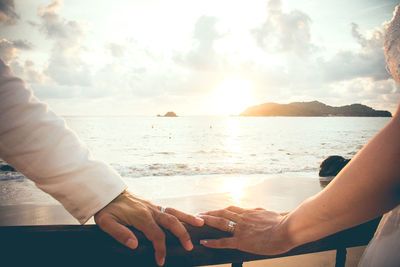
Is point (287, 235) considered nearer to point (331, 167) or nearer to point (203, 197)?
point (203, 197)

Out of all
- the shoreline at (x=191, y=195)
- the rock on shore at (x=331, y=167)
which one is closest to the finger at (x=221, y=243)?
the shoreline at (x=191, y=195)

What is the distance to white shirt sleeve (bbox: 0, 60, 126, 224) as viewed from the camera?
2.91 feet

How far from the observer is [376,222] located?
103cm

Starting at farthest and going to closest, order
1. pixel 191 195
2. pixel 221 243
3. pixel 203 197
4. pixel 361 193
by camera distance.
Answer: pixel 191 195
pixel 203 197
pixel 221 243
pixel 361 193

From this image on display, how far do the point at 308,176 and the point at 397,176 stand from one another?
12062 mm

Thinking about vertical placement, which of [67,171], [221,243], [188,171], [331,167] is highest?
[67,171]

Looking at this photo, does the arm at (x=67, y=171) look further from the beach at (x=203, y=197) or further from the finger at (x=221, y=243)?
the beach at (x=203, y=197)

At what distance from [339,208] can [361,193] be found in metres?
0.10

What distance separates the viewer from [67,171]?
0.99 meters

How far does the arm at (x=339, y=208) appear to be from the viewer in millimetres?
774

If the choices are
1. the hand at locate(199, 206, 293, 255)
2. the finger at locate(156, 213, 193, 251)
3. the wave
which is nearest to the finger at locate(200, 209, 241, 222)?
the hand at locate(199, 206, 293, 255)

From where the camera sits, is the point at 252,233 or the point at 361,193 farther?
the point at 252,233

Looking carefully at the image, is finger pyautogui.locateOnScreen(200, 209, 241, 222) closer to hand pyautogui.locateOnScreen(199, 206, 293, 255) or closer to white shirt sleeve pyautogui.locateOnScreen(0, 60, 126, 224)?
hand pyautogui.locateOnScreen(199, 206, 293, 255)

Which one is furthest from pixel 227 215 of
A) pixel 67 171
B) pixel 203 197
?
pixel 203 197
